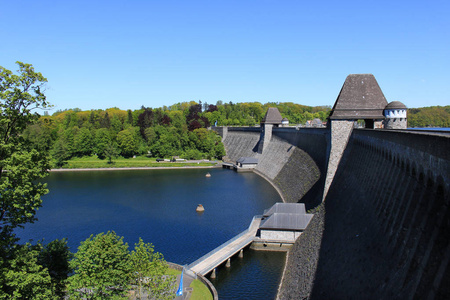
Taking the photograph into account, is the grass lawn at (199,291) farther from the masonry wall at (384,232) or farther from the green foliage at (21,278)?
the green foliage at (21,278)

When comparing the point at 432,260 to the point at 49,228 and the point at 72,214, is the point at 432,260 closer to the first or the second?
the point at 49,228

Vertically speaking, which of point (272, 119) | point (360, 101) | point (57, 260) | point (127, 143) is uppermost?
point (360, 101)

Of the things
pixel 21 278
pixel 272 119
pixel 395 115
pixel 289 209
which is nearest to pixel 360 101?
pixel 395 115

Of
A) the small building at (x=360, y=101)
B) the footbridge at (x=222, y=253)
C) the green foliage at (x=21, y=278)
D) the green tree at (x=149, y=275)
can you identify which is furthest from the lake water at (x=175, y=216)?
the small building at (x=360, y=101)

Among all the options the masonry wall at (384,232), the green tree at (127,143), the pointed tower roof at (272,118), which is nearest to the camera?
the masonry wall at (384,232)

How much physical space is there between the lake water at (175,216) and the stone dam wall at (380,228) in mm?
3215

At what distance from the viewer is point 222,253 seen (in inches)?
1077

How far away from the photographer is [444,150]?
1239cm

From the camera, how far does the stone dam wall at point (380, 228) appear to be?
39.7 ft

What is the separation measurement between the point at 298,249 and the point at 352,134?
39.8 feet

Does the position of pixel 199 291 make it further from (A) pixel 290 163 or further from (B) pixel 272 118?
(B) pixel 272 118

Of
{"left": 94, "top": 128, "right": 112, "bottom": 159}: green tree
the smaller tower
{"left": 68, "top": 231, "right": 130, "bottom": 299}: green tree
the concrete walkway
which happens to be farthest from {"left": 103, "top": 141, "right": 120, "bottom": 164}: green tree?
{"left": 68, "top": 231, "right": 130, "bottom": 299}: green tree

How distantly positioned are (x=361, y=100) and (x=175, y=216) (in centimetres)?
2320

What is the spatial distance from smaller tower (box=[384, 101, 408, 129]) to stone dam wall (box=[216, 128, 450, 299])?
3442 mm
